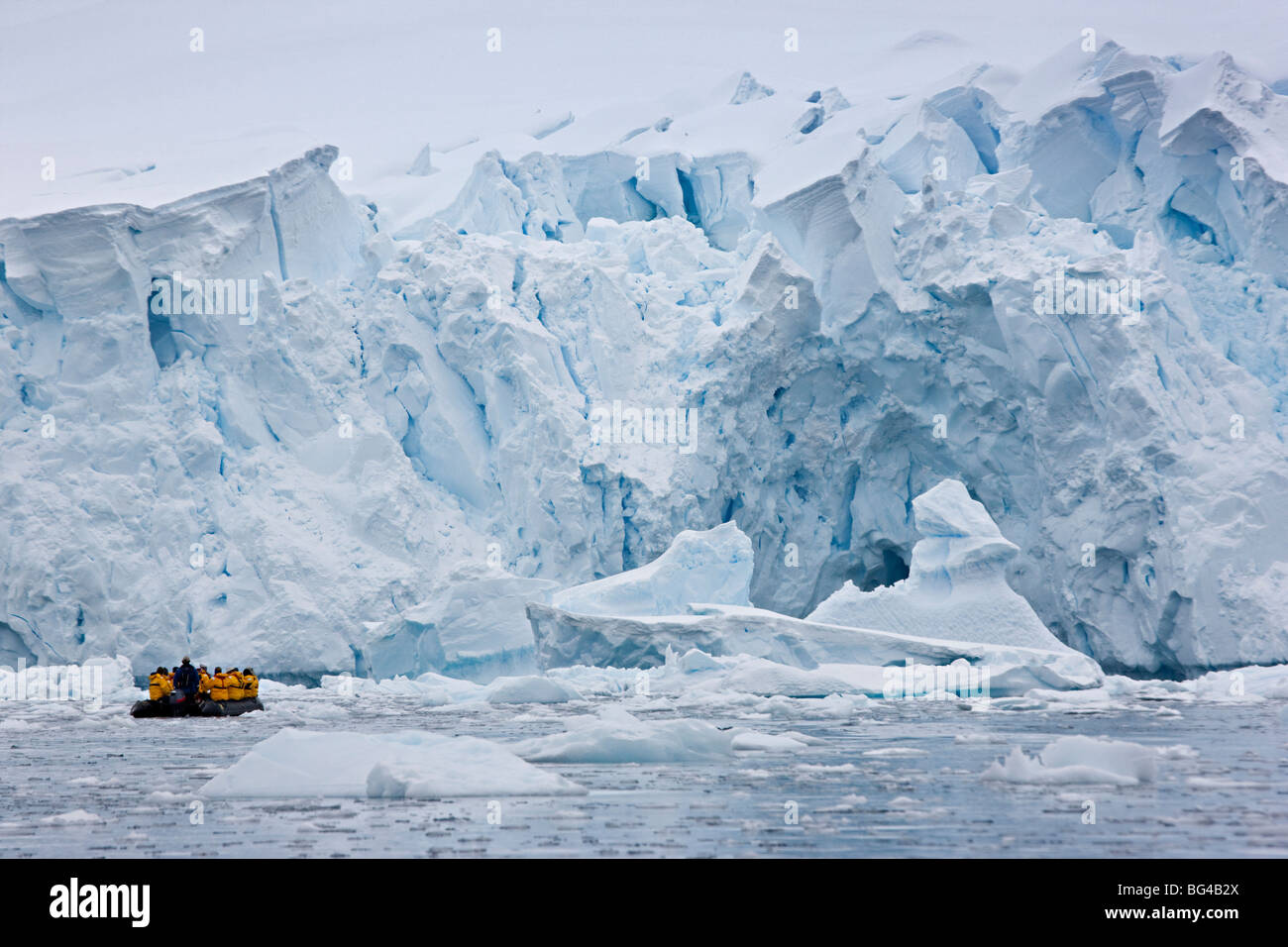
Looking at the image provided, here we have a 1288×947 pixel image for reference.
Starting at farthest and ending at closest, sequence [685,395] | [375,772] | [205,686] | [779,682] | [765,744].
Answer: [685,395] → [205,686] → [779,682] → [765,744] → [375,772]

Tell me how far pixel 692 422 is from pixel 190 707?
8.72 m

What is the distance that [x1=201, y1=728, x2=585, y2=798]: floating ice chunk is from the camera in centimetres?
621

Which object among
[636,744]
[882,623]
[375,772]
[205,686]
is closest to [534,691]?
[205,686]

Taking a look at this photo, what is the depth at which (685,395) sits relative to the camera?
19297 mm

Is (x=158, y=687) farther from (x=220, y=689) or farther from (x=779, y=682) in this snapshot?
(x=779, y=682)

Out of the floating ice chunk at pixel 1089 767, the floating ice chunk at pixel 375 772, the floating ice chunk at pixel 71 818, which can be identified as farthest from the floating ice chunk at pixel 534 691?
the floating ice chunk at pixel 71 818

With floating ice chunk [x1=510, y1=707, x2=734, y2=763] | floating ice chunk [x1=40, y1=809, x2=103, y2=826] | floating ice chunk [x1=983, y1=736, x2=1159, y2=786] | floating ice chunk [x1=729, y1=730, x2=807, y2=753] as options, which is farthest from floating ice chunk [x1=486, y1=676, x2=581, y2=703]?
floating ice chunk [x1=40, y1=809, x2=103, y2=826]

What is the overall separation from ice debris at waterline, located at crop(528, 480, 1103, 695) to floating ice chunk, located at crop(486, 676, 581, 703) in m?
1.34

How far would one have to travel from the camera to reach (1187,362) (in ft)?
57.9

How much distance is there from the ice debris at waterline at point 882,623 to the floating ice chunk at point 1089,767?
6.73 m

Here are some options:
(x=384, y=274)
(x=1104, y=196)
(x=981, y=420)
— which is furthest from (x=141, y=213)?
(x=1104, y=196)

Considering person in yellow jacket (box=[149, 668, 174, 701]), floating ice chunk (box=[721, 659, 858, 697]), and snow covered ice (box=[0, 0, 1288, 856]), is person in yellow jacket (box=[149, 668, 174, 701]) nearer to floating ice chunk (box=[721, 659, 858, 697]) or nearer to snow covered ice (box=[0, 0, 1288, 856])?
snow covered ice (box=[0, 0, 1288, 856])

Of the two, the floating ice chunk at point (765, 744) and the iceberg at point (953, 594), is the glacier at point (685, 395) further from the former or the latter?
the floating ice chunk at point (765, 744)

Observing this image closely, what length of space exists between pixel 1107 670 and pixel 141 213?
1467 cm
